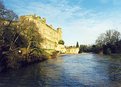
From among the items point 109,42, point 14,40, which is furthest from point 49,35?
point 14,40

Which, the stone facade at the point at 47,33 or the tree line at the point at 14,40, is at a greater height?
A: the stone facade at the point at 47,33

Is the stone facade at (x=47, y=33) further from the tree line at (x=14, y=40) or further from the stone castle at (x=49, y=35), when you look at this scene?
the tree line at (x=14, y=40)

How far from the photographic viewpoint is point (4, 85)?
87.7ft

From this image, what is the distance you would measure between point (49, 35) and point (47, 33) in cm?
639

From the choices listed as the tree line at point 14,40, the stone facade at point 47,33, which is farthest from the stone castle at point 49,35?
the tree line at point 14,40

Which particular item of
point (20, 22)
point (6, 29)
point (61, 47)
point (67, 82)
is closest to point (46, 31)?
point (61, 47)

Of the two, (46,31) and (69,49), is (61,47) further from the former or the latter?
(46,31)

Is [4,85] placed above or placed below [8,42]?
below

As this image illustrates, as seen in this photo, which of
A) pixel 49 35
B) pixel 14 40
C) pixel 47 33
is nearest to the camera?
pixel 14 40

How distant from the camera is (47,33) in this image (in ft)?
454

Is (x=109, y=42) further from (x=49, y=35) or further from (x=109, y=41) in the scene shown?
(x=49, y=35)

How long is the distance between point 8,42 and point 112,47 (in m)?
97.0

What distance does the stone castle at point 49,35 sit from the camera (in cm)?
11276

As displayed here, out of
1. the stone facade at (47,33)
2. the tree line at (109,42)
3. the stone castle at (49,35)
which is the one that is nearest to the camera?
the stone facade at (47,33)
